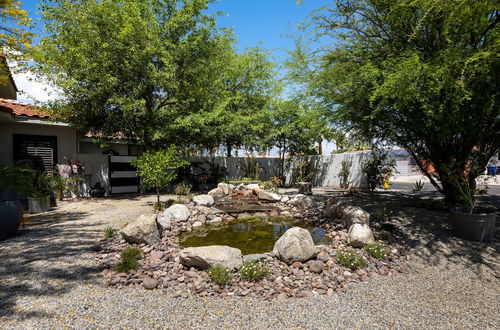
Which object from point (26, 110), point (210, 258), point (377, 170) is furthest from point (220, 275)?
point (26, 110)

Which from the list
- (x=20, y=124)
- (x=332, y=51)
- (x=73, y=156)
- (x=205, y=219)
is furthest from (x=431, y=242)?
(x=20, y=124)

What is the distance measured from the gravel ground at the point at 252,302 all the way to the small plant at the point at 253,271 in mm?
398

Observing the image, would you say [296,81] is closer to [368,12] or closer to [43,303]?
[368,12]

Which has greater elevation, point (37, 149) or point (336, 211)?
point (37, 149)

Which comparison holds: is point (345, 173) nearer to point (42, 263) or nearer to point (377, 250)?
point (377, 250)

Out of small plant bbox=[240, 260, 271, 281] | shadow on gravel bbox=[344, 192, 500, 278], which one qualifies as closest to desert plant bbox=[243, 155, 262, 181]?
shadow on gravel bbox=[344, 192, 500, 278]

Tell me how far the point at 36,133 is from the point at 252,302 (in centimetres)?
1071

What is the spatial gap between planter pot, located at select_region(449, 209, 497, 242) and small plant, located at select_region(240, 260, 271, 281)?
11.6ft

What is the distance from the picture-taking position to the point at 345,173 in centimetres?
1220

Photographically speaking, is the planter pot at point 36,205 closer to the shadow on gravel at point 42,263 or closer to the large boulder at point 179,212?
the shadow on gravel at point 42,263

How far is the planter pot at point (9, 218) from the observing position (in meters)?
4.68

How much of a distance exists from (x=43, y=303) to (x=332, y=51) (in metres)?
6.41

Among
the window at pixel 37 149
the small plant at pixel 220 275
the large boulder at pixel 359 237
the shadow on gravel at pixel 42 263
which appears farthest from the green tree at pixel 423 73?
the window at pixel 37 149

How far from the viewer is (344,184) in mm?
12234
